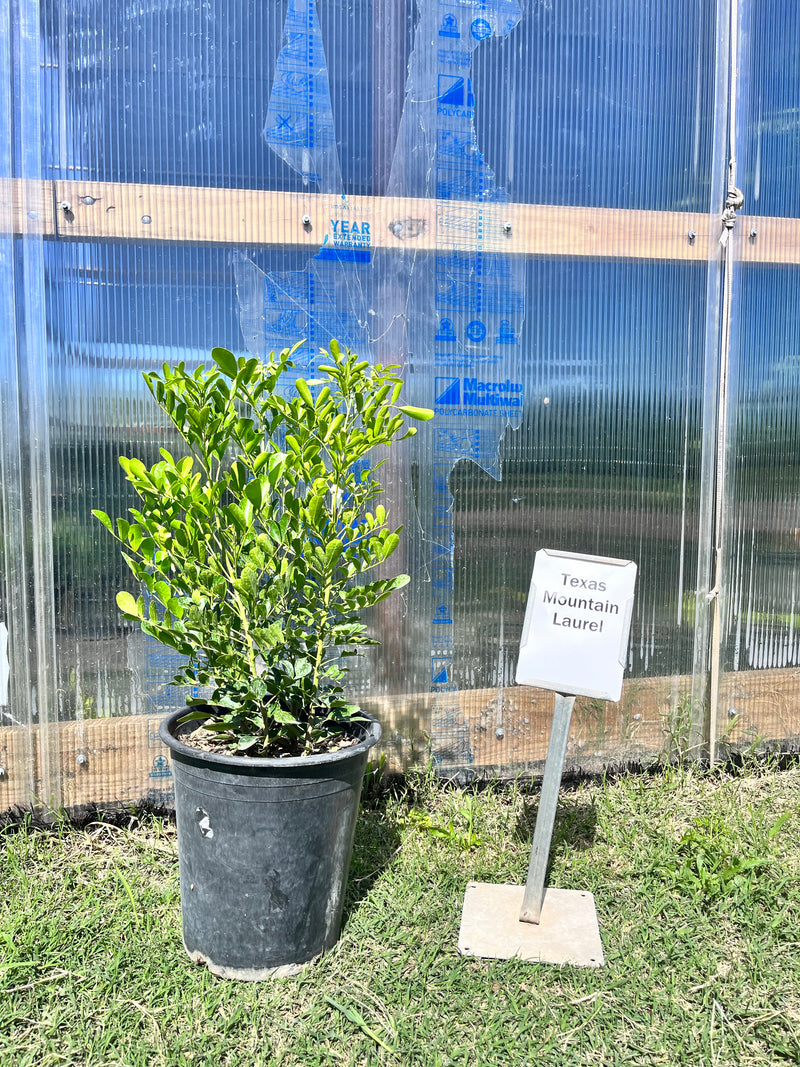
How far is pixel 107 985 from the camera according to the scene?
2.09 meters

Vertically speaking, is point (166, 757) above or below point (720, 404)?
below

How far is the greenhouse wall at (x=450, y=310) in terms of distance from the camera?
104 inches

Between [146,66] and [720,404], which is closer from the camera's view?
[146,66]

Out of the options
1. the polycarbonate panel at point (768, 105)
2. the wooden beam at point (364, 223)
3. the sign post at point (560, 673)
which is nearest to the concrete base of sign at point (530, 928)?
the sign post at point (560, 673)

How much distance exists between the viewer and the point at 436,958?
221 centimetres

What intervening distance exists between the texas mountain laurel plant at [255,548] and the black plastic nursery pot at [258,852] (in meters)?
0.11

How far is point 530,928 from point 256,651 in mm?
1009

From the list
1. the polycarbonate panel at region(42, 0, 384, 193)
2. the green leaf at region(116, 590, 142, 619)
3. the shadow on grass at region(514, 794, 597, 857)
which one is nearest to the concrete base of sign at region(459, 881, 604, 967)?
the shadow on grass at region(514, 794, 597, 857)

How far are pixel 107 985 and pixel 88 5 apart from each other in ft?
8.68

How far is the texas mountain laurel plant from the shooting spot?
212cm

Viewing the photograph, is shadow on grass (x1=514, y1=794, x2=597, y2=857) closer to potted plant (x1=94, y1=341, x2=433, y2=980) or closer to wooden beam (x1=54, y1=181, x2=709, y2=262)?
potted plant (x1=94, y1=341, x2=433, y2=980)

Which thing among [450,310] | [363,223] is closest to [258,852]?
[450,310]

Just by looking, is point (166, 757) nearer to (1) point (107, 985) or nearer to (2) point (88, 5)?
(1) point (107, 985)

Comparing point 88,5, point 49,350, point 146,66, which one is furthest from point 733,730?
point 88,5
